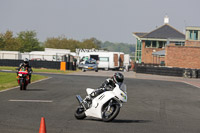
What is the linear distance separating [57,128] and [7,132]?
1239 mm

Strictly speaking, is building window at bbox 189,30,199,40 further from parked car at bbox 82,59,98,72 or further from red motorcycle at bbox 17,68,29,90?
red motorcycle at bbox 17,68,29,90

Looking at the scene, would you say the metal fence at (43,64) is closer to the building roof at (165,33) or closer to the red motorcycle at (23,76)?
the red motorcycle at (23,76)

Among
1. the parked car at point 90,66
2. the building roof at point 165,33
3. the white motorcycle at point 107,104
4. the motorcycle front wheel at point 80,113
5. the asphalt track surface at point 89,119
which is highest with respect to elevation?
the building roof at point 165,33

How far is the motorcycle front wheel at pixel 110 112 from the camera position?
10.1 metres

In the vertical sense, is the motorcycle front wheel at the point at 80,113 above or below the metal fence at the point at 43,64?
below

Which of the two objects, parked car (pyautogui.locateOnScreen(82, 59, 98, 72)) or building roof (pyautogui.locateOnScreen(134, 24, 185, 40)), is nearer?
parked car (pyautogui.locateOnScreen(82, 59, 98, 72))

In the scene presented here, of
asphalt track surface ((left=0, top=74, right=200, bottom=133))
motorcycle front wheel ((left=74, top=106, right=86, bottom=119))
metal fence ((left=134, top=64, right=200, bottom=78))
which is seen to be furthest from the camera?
metal fence ((left=134, top=64, right=200, bottom=78))

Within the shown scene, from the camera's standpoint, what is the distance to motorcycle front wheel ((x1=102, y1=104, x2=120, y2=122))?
1015 centimetres

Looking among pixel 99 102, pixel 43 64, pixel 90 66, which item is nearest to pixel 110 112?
pixel 99 102

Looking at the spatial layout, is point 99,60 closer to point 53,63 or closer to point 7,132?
point 53,63

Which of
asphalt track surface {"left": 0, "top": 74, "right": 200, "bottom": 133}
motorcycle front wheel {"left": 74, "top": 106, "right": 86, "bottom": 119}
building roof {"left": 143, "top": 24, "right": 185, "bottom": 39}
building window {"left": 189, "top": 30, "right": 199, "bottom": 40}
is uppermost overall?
building roof {"left": 143, "top": 24, "right": 185, "bottom": 39}

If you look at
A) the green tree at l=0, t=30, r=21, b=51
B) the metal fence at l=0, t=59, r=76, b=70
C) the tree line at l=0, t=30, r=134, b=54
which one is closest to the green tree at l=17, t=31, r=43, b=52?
the tree line at l=0, t=30, r=134, b=54

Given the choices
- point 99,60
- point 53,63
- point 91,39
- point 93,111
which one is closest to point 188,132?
point 93,111

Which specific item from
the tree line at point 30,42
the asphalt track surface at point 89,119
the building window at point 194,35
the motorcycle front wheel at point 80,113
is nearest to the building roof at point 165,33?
the building window at point 194,35
